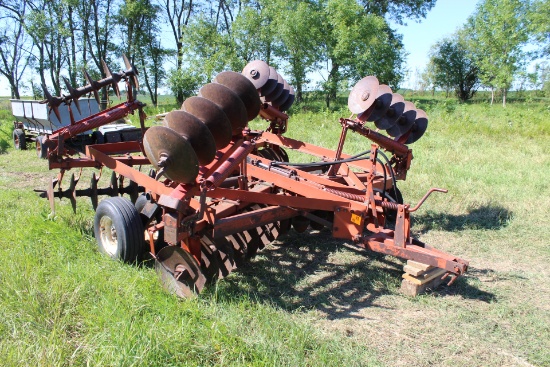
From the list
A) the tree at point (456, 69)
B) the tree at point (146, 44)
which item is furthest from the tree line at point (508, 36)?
the tree at point (146, 44)

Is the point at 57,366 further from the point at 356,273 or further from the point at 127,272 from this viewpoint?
the point at 356,273

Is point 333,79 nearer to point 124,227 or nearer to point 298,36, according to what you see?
point 298,36

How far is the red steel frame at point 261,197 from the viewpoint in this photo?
311cm

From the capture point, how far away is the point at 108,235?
4.17 meters

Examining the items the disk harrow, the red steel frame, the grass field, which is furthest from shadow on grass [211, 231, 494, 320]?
the red steel frame

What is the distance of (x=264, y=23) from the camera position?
24.0 meters

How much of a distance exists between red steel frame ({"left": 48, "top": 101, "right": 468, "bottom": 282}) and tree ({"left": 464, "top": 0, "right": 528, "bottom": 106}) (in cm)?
2541

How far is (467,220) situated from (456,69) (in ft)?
120

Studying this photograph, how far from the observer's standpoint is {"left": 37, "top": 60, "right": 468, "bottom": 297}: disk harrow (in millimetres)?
2906

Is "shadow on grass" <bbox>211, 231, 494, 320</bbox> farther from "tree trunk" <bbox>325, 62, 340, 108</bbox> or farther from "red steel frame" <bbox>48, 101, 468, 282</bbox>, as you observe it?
"tree trunk" <bbox>325, 62, 340, 108</bbox>

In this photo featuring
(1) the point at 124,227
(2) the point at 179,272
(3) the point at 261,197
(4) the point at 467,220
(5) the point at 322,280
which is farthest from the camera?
(4) the point at 467,220

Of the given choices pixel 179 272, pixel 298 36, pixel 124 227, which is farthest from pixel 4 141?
pixel 298 36

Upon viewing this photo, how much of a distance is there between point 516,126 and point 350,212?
1081cm

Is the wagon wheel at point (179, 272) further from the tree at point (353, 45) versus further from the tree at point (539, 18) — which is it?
the tree at point (539, 18)
